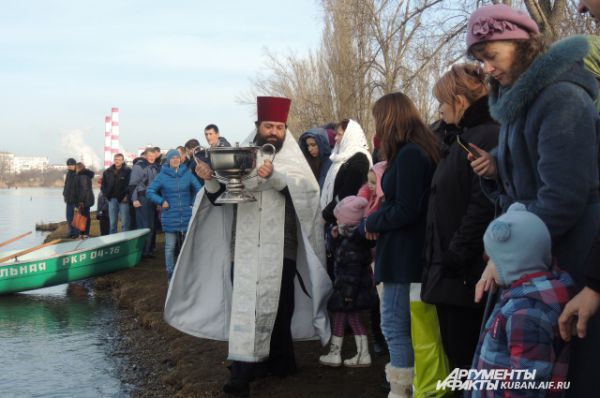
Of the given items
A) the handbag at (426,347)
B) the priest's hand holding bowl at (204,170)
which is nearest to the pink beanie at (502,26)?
the handbag at (426,347)

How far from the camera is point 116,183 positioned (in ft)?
46.2

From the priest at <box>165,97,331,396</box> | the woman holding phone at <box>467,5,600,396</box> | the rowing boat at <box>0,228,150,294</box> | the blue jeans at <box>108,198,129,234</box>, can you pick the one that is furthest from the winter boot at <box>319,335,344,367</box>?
the blue jeans at <box>108,198,129,234</box>

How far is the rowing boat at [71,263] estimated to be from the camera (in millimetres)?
10336

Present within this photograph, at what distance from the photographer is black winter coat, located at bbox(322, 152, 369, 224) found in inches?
230

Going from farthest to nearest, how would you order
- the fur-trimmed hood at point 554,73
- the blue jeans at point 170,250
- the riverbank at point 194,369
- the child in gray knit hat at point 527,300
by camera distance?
1. the blue jeans at point 170,250
2. the riverbank at point 194,369
3. the fur-trimmed hood at point 554,73
4. the child in gray knit hat at point 527,300

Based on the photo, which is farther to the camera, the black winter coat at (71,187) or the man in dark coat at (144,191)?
the black winter coat at (71,187)

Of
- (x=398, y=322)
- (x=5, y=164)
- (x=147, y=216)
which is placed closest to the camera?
(x=398, y=322)

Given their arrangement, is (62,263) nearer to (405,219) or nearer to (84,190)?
(84,190)

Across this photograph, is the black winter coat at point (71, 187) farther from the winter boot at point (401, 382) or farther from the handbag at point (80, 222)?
the winter boot at point (401, 382)

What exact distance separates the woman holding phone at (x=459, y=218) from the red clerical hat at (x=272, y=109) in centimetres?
153

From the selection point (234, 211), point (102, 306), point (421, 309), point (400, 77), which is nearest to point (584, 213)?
point (421, 309)

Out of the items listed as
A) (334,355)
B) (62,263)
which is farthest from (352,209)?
(62,263)

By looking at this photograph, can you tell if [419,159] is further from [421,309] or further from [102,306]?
[102,306]

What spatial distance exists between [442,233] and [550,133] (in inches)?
46.6
